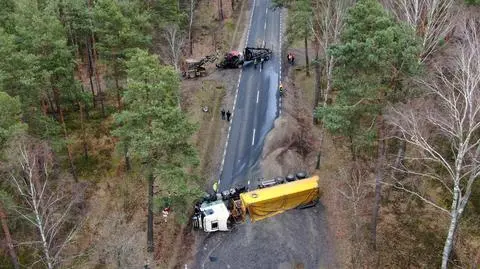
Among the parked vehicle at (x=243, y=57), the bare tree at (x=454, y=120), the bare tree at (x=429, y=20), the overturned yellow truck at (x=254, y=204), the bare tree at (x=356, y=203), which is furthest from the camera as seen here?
the parked vehicle at (x=243, y=57)

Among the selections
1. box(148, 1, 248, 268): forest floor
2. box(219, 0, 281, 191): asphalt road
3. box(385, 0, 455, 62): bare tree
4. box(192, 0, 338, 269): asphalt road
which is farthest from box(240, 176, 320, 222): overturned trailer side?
box(385, 0, 455, 62): bare tree

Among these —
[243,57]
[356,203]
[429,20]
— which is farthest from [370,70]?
[243,57]

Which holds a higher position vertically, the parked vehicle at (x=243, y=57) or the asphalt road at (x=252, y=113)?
the parked vehicle at (x=243, y=57)

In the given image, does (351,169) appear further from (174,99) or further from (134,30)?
(134,30)

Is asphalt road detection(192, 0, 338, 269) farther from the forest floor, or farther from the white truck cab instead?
the forest floor

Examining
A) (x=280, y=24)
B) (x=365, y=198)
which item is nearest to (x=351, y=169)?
(x=365, y=198)

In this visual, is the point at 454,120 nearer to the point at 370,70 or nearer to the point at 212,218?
the point at 370,70

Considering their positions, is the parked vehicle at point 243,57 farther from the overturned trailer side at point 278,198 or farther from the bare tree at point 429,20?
the bare tree at point 429,20

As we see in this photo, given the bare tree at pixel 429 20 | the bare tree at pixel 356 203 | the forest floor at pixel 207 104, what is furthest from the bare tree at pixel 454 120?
the forest floor at pixel 207 104
